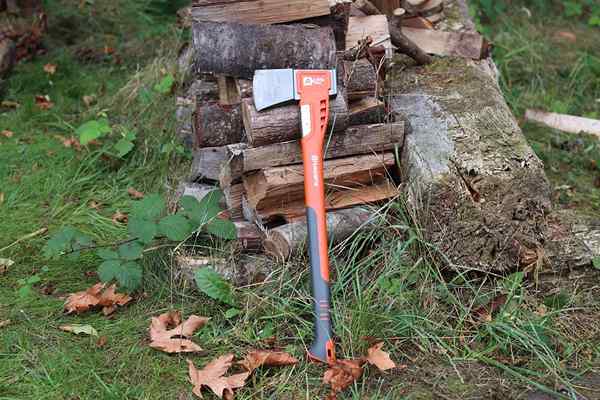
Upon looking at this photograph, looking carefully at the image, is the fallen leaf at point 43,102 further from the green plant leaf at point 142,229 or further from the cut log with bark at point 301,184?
the cut log with bark at point 301,184

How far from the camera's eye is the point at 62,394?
96.0 inches

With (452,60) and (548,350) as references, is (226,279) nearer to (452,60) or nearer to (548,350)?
(548,350)

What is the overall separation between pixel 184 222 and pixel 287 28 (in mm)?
1015

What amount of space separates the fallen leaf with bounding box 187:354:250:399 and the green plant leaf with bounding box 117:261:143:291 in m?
0.51

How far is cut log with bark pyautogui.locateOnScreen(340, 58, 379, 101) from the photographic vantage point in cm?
320

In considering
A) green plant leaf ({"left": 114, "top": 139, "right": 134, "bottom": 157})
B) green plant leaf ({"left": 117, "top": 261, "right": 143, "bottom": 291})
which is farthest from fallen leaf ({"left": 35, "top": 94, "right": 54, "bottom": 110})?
green plant leaf ({"left": 117, "top": 261, "right": 143, "bottom": 291})

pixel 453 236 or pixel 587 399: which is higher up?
pixel 453 236

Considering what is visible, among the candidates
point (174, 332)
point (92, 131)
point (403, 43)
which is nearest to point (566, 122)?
point (403, 43)

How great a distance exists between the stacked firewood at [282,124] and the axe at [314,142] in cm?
7

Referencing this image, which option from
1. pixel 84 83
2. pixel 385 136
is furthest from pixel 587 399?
pixel 84 83

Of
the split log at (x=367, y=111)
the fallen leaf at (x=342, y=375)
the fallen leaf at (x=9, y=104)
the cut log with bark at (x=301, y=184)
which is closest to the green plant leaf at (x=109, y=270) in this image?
the cut log with bark at (x=301, y=184)

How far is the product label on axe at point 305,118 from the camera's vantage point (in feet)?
9.54

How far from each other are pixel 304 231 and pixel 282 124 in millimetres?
470

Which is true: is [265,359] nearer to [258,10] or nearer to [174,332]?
[174,332]
